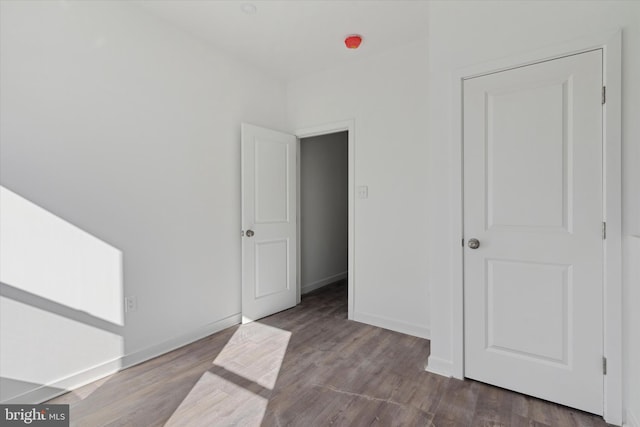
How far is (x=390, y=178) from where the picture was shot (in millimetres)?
3000

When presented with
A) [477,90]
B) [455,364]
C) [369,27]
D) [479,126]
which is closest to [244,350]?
[455,364]

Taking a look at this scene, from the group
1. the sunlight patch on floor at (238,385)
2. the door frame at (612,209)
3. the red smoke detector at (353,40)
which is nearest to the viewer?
the door frame at (612,209)

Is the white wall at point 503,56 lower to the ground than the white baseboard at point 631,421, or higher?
higher

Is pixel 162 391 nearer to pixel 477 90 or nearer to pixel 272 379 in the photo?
pixel 272 379

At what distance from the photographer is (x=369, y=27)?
2.64 m

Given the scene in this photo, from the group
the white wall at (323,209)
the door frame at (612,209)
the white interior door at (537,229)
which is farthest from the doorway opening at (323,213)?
the door frame at (612,209)

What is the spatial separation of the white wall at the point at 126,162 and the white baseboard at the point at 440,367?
187cm

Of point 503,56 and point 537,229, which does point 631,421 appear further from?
point 503,56

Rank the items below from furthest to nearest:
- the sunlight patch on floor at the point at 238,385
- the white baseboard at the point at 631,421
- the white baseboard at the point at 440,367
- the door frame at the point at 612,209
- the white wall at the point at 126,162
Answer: the white baseboard at the point at 440,367 < the white wall at the point at 126,162 < the sunlight patch on floor at the point at 238,385 < the door frame at the point at 612,209 < the white baseboard at the point at 631,421

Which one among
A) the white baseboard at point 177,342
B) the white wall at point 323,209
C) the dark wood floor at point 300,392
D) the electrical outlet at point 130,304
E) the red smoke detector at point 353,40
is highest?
the red smoke detector at point 353,40

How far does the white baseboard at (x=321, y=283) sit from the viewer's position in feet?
13.9

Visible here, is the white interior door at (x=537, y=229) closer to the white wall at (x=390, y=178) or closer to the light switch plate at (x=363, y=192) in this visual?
the white wall at (x=390, y=178)

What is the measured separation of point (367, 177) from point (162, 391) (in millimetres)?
2407

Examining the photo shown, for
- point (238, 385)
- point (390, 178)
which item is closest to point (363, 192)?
point (390, 178)
